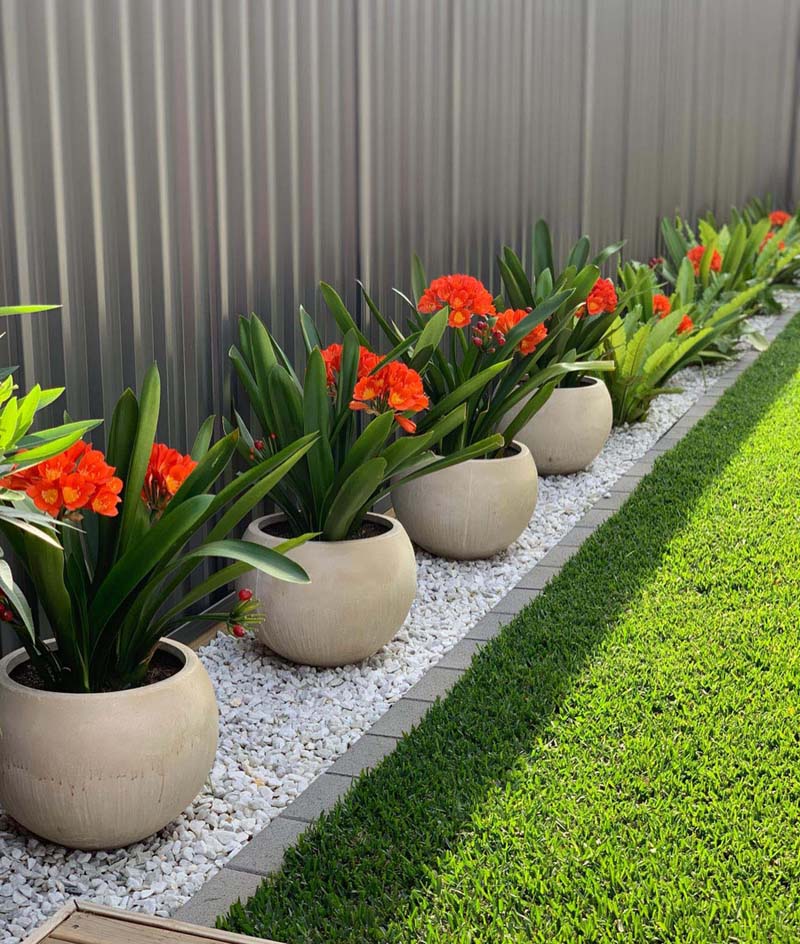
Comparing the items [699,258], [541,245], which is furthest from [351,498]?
[699,258]

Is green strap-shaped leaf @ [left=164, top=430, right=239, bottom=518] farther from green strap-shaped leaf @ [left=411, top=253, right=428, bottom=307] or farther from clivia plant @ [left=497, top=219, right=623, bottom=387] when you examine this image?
clivia plant @ [left=497, top=219, right=623, bottom=387]

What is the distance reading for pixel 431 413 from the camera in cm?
331

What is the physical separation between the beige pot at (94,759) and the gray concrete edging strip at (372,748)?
0.19 meters

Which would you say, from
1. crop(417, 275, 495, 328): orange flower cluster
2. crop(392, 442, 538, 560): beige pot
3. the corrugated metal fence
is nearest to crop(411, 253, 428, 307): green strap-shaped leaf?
the corrugated metal fence

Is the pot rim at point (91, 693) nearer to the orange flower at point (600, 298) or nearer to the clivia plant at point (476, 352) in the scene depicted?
the clivia plant at point (476, 352)

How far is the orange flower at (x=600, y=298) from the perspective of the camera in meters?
4.35

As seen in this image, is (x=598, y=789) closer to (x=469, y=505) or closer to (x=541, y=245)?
(x=469, y=505)

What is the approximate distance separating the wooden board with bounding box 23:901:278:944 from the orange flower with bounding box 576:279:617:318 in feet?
10.1

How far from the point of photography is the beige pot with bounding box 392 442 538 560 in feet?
11.8

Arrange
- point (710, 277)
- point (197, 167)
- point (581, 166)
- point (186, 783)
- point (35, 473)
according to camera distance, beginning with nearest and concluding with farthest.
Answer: point (35, 473)
point (186, 783)
point (197, 167)
point (581, 166)
point (710, 277)

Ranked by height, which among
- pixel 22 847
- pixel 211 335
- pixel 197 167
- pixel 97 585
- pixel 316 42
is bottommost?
pixel 22 847

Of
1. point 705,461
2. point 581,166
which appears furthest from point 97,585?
point 581,166

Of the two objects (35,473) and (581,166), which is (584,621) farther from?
(581,166)

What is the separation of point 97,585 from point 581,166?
453cm
